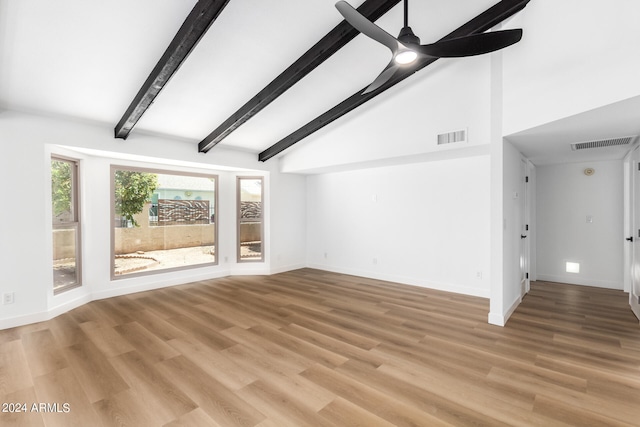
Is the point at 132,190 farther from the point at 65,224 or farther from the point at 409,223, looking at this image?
the point at 409,223

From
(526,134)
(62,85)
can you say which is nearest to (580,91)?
(526,134)

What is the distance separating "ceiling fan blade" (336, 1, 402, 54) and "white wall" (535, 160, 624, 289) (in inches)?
196

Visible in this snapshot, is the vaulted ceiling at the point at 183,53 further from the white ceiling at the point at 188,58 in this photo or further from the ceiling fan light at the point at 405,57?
the ceiling fan light at the point at 405,57

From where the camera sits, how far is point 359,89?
4359 mm

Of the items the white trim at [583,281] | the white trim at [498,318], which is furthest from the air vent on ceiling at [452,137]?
the white trim at [583,281]

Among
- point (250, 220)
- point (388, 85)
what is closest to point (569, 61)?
point (388, 85)

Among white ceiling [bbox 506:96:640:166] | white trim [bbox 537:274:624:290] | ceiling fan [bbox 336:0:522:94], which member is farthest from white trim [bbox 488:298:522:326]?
ceiling fan [bbox 336:0:522:94]

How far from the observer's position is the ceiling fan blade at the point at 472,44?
2264mm

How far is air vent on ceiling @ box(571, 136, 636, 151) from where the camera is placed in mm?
3519

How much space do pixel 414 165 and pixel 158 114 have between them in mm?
4258

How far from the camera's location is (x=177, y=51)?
282 centimetres

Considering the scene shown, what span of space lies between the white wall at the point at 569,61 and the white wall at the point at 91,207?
15.4 feet

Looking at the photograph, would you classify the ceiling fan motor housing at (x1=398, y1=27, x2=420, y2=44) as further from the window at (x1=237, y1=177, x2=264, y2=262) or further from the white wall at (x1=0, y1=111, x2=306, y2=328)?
the window at (x1=237, y1=177, x2=264, y2=262)

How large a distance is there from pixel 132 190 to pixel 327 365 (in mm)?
4611
